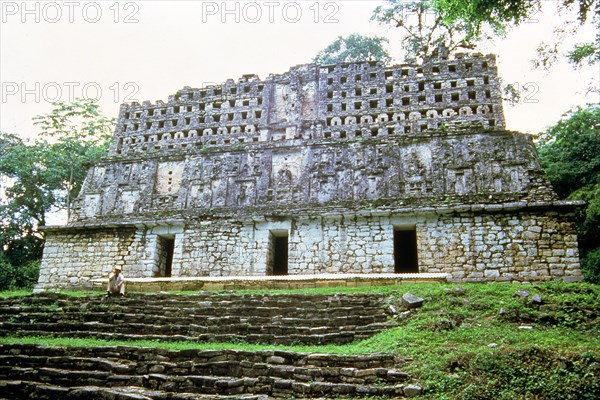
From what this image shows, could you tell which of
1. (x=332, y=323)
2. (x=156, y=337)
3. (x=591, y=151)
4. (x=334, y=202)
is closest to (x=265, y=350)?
(x=332, y=323)

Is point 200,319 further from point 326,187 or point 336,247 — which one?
point 326,187

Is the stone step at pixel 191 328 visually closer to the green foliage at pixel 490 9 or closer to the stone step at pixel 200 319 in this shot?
the stone step at pixel 200 319

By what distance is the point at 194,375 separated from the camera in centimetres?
745

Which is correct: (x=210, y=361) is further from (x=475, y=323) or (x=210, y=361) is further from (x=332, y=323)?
(x=475, y=323)

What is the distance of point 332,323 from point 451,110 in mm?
10272

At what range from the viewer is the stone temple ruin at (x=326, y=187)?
1317 cm

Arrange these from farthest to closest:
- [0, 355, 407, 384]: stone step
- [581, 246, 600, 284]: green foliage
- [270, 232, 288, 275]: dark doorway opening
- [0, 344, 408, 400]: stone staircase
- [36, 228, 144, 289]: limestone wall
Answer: [270, 232, 288, 275]: dark doorway opening
[36, 228, 144, 289]: limestone wall
[581, 246, 600, 284]: green foliage
[0, 355, 407, 384]: stone step
[0, 344, 408, 400]: stone staircase

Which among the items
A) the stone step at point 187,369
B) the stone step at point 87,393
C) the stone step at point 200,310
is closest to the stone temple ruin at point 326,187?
the stone step at point 200,310

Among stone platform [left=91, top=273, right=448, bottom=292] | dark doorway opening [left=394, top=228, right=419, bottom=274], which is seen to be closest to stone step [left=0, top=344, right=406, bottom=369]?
stone platform [left=91, top=273, right=448, bottom=292]

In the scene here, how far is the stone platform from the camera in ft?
39.7

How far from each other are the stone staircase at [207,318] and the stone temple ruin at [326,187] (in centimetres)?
330

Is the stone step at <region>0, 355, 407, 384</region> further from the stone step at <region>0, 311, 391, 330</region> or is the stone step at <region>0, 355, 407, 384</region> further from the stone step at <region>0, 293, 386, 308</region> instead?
the stone step at <region>0, 293, 386, 308</region>

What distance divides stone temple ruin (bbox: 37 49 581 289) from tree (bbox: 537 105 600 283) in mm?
4463

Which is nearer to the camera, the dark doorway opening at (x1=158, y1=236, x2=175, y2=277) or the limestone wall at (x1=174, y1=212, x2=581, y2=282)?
the limestone wall at (x1=174, y1=212, x2=581, y2=282)
